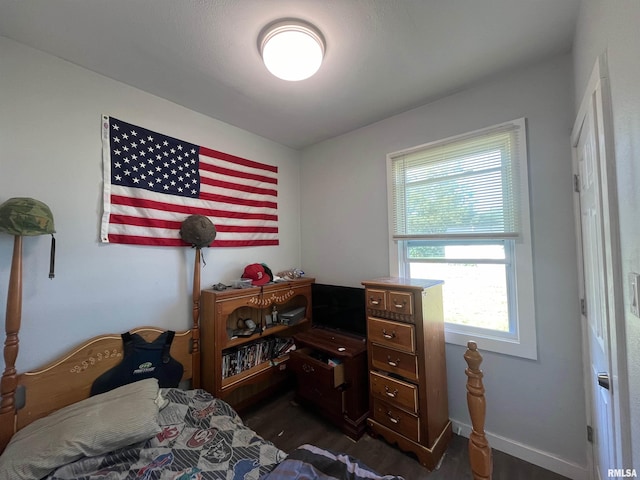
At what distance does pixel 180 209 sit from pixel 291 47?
1503 millimetres

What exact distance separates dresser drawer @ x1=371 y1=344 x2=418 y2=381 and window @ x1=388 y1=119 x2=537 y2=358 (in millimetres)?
518

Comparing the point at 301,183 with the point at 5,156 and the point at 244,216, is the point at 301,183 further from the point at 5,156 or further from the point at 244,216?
the point at 5,156

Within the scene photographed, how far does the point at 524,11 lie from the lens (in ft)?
4.40

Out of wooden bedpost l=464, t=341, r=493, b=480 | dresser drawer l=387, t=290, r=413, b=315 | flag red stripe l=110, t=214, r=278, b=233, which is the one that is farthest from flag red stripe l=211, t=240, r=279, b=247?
wooden bedpost l=464, t=341, r=493, b=480

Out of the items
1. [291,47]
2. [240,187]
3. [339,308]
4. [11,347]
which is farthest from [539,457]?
[11,347]

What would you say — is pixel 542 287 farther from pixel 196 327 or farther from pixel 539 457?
pixel 196 327

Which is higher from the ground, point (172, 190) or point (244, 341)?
point (172, 190)

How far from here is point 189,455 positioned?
1.28m

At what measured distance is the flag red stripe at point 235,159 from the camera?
2326mm

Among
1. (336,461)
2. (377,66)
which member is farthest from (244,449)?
(377,66)

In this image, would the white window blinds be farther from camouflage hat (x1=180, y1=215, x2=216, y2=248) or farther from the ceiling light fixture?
camouflage hat (x1=180, y1=215, x2=216, y2=248)

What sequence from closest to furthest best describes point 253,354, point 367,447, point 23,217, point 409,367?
point 23,217, point 409,367, point 367,447, point 253,354

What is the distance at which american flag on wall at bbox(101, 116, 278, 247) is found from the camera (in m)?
1.82

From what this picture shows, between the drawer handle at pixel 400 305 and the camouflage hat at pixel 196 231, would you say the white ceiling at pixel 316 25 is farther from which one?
the drawer handle at pixel 400 305
